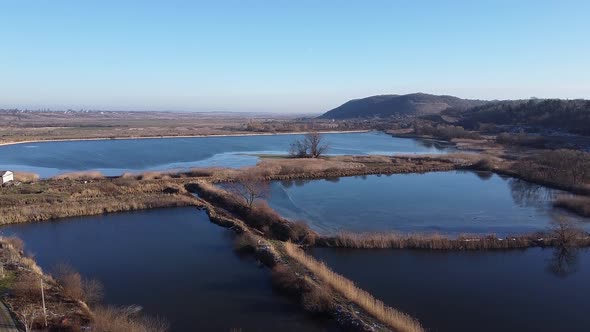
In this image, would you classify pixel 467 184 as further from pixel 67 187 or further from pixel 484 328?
pixel 67 187

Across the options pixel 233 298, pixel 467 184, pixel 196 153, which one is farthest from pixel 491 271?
pixel 196 153

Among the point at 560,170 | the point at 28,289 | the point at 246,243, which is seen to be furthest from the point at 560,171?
the point at 28,289

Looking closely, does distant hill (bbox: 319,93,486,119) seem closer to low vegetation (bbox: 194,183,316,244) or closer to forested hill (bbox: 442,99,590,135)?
forested hill (bbox: 442,99,590,135)

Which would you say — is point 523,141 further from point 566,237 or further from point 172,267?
point 172,267

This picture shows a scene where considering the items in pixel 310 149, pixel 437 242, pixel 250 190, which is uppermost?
pixel 310 149

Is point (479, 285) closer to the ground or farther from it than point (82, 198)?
closer to the ground

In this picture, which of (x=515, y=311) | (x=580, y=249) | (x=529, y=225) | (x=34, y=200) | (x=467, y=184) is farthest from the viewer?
(x=467, y=184)
